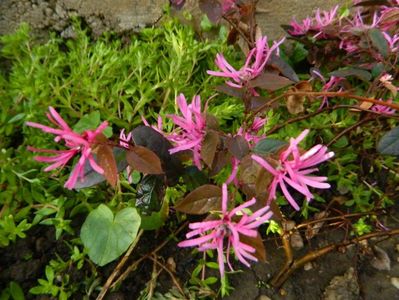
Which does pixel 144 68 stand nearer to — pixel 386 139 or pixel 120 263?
pixel 120 263

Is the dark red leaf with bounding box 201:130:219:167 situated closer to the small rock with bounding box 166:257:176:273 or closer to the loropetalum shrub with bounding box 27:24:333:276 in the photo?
the loropetalum shrub with bounding box 27:24:333:276

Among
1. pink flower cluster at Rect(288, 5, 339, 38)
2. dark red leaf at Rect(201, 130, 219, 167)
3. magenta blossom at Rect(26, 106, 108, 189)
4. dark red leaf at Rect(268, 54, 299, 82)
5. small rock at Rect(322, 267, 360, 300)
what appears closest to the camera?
magenta blossom at Rect(26, 106, 108, 189)

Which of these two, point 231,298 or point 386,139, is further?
point 231,298

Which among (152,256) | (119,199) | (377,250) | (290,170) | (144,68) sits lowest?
(377,250)

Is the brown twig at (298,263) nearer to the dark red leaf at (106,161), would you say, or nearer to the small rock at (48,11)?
the dark red leaf at (106,161)

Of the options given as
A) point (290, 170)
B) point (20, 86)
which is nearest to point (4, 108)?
point (20, 86)

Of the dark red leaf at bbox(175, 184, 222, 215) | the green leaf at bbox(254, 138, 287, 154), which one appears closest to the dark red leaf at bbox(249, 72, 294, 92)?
the green leaf at bbox(254, 138, 287, 154)
